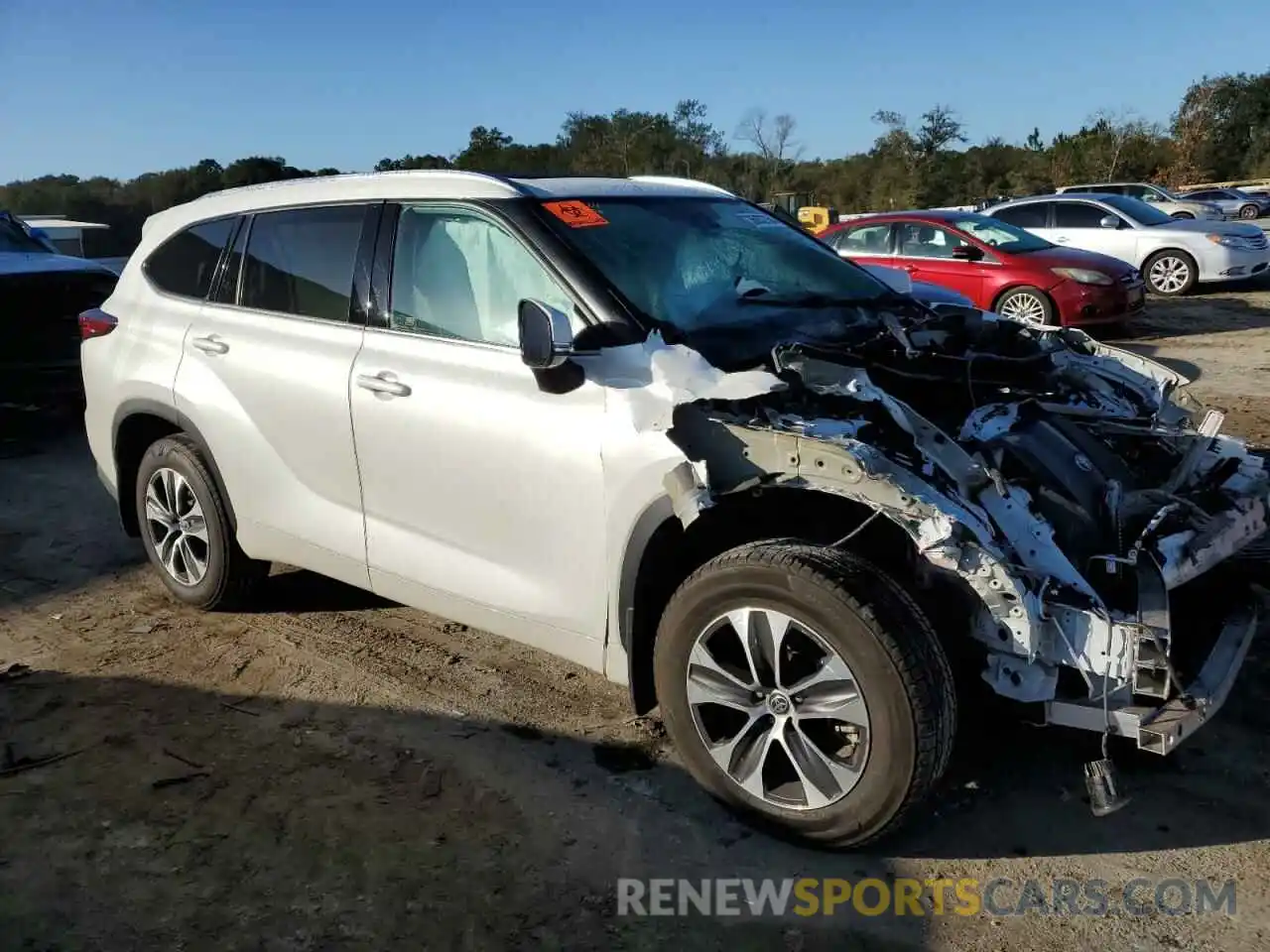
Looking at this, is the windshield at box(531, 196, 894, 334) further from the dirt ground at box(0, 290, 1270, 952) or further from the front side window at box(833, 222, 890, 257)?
the front side window at box(833, 222, 890, 257)

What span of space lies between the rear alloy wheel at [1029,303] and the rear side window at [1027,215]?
172 inches

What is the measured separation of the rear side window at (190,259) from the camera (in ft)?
15.1

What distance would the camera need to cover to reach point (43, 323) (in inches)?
320

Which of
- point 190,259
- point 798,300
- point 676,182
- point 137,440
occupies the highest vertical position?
point 676,182

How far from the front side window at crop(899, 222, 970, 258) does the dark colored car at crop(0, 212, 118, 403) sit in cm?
847

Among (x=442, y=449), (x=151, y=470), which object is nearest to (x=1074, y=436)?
(x=442, y=449)

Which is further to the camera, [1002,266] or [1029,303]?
[1002,266]

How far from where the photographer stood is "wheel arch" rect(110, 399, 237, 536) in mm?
4469

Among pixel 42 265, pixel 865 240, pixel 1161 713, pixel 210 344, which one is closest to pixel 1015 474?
pixel 1161 713

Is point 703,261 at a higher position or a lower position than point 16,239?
lower

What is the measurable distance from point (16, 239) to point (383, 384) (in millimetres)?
7556

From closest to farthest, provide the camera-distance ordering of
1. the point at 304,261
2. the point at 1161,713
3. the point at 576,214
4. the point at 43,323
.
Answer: the point at 1161,713 < the point at 576,214 < the point at 304,261 < the point at 43,323

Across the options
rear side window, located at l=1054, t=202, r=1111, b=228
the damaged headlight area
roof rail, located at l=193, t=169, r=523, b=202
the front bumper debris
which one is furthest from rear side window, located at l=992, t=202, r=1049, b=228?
the front bumper debris

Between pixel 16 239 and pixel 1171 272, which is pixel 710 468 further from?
pixel 1171 272
